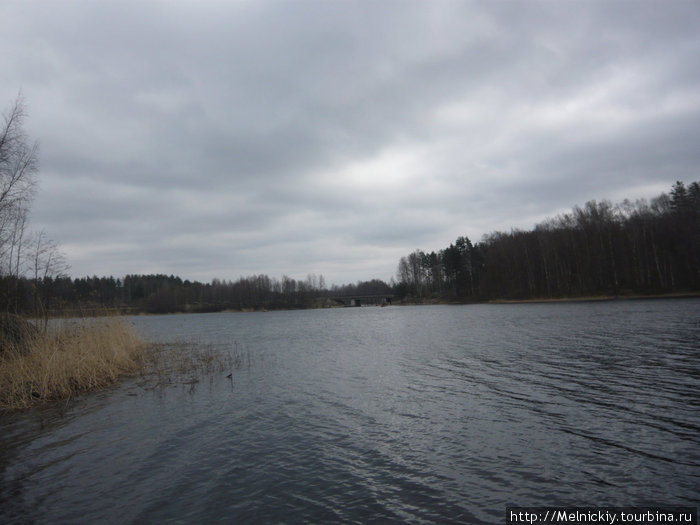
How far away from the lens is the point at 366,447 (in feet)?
32.2

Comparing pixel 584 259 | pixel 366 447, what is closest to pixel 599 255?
pixel 584 259

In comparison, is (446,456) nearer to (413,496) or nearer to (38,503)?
(413,496)

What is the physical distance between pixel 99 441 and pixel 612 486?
42.1 ft

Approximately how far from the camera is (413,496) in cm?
718

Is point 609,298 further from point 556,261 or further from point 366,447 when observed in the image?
point 366,447

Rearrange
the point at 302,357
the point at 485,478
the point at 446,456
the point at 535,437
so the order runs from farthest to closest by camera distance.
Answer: the point at 302,357
the point at 535,437
the point at 446,456
the point at 485,478

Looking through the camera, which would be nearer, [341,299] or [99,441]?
[99,441]

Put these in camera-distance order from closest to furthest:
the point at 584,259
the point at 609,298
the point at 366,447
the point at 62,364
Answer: the point at 366,447 < the point at 62,364 < the point at 609,298 < the point at 584,259

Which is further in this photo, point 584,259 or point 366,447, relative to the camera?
point 584,259

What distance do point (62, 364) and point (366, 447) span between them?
13.8 m

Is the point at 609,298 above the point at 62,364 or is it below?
below

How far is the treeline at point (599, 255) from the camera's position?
238 ft

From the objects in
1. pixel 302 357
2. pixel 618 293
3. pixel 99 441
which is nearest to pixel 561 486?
pixel 99 441

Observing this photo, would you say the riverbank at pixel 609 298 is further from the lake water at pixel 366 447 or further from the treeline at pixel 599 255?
the lake water at pixel 366 447
